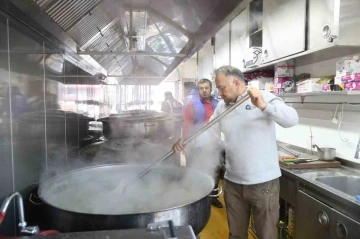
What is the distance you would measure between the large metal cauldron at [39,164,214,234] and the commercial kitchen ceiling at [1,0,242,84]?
76 centimetres

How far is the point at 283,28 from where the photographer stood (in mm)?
1984

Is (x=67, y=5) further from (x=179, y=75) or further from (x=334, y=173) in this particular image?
(x=179, y=75)

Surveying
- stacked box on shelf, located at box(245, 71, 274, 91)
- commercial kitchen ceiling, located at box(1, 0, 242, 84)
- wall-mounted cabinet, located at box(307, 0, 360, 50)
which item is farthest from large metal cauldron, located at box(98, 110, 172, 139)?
wall-mounted cabinet, located at box(307, 0, 360, 50)

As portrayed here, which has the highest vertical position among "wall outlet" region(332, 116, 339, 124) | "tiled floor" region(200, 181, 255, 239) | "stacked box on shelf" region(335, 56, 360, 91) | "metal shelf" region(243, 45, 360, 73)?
"metal shelf" region(243, 45, 360, 73)

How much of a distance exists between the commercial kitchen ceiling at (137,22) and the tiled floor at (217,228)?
61.1 inches

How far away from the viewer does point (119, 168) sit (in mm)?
1713

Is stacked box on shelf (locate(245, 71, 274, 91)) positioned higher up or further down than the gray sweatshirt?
higher up

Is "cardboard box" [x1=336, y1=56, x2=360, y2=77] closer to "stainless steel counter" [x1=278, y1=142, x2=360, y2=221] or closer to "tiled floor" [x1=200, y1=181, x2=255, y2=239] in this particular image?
"stainless steel counter" [x1=278, y1=142, x2=360, y2=221]

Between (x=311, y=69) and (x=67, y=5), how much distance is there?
6.20ft

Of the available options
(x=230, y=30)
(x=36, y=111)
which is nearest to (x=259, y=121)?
(x=36, y=111)

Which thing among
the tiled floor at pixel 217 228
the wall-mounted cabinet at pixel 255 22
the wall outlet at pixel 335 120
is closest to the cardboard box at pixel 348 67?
the wall outlet at pixel 335 120

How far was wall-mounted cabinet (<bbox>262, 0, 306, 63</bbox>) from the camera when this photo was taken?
177 centimetres

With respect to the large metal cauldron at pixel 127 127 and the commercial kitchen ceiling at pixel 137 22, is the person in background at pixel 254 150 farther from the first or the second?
the large metal cauldron at pixel 127 127

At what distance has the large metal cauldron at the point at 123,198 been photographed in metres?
0.99
